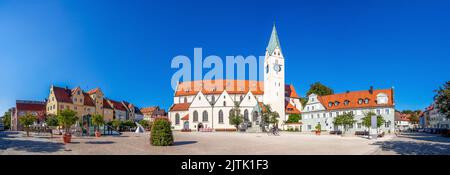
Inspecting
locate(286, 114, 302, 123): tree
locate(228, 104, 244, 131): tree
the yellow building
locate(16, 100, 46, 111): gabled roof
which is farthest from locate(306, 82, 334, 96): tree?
locate(16, 100, 46, 111): gabled roof

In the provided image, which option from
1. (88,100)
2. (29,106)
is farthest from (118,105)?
(29,106)

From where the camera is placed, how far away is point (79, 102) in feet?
240

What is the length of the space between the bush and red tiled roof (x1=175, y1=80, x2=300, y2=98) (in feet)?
208

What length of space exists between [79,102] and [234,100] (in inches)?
1603

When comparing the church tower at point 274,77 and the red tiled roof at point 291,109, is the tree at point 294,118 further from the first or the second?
the red tiled roof at point 291,109

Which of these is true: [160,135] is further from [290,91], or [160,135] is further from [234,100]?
[290,91]

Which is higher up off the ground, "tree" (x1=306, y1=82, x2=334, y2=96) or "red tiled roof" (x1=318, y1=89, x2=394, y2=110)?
"tree" (x1=306, y1=82, x2=334, y2=96)

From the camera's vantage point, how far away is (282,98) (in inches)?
3083

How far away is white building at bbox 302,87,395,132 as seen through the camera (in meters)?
57.6

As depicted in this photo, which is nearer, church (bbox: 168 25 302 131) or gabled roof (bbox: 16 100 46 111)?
gabled roof (bbox: 16 100 46 111)

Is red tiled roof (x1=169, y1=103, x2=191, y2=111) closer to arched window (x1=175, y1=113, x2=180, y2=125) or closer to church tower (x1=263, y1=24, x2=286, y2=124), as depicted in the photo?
arched window (x1=175, y1=113, x2=180, y2=125)

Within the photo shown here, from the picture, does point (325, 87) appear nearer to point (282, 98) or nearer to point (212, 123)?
point (282, 98)
